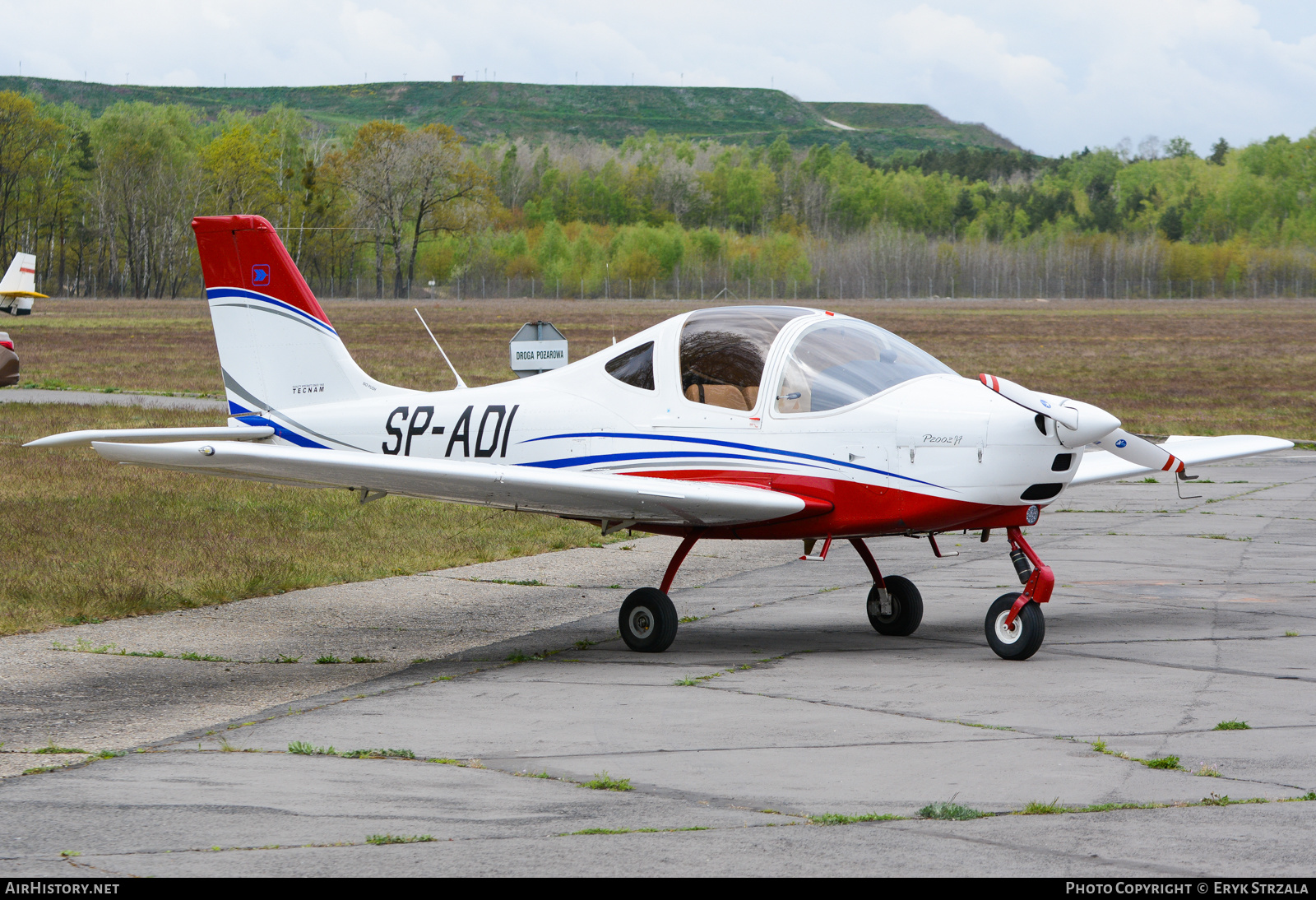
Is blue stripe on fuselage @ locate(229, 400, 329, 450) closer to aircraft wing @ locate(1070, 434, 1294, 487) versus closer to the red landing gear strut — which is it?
the red landing gear strut

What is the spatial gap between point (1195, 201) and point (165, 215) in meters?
132

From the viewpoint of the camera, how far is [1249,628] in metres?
8.99

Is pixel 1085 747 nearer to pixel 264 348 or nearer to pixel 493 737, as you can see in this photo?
pixel 493 737

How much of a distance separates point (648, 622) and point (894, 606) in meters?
1.69

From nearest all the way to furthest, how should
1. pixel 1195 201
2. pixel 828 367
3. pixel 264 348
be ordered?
1. pixel 828 367
2. pixel 264 348
3. pixel 1195 201

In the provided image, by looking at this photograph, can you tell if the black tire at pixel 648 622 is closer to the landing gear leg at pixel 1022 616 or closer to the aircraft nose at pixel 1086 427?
the landing gear leg at pixel 1022 616

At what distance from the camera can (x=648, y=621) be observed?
28.3 ft

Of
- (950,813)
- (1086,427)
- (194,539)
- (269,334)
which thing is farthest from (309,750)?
(194,539)

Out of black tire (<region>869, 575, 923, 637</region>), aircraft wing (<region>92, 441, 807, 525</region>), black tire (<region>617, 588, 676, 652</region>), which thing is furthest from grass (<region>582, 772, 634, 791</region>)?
black tire (<region>869, 575, 923, 637</region>)

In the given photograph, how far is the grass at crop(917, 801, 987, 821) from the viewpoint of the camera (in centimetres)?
505

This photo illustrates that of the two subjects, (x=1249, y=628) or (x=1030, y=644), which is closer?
(x=1030, y=644)

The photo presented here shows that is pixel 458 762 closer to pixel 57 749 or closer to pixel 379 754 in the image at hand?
pixel 379 754

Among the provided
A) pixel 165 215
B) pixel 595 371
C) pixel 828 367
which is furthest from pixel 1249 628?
pixel 165 215

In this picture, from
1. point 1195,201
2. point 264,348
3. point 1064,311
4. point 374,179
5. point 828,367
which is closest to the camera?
point 828,367
